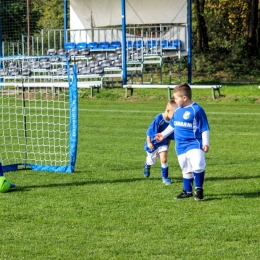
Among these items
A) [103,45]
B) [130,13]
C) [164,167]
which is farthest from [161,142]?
[130,13]

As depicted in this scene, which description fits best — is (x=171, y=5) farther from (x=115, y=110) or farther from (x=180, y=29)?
(x=115, y=110)

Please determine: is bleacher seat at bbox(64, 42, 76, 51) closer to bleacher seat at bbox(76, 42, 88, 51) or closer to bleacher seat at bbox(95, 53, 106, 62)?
bleacher seat at bbox(76, 42, 88, 51)

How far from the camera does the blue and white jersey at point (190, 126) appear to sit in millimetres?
8469

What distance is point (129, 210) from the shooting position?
8.05 m

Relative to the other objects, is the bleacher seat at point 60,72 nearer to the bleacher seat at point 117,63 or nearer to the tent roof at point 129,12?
the bleacher seat at point 117,63

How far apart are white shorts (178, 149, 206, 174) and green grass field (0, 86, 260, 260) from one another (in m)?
0.39

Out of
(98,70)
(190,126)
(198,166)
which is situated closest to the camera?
(198,166)

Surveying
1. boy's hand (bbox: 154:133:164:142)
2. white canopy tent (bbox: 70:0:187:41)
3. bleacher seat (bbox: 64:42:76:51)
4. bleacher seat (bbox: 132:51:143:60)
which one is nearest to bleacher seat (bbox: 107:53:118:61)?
bleacher seat (bbox: 132:51:143:60)

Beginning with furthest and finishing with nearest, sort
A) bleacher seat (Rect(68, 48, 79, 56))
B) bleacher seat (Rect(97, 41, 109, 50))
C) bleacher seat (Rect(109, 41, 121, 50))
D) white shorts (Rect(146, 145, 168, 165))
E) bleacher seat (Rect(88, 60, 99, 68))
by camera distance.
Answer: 1. bleacher seat (Rect(97, 41, 109, 50))
2. bleacher seat (Rect(109, 41, 121, 50))
3. bleacher seat (Rect(68, 48, 79, 56))
4. bleacher seat (Rect(88, 60, 99, 68))
5. white shorts (Rect(146, 145, 168, 165))

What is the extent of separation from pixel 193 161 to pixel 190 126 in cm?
41

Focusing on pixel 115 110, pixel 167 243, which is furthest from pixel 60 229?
pixel 115 110

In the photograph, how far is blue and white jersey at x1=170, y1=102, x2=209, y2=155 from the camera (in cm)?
847

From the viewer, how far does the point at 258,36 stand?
3828cm

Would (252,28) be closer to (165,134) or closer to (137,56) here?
(137,56)
